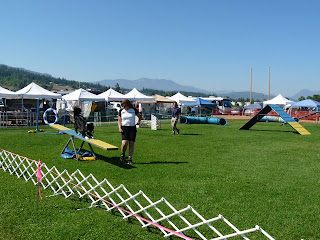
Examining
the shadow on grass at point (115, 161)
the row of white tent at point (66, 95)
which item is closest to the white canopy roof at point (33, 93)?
the row of white tent at point (66, 95)

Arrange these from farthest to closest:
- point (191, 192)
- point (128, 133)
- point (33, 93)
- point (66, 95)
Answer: point (66, 95) → point (33, 93) → point (128, 133) → point (191, 192)

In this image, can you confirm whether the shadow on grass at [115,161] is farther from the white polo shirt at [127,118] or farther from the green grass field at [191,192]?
the white polo shirt at [127,118]

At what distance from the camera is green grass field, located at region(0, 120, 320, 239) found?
4.21m

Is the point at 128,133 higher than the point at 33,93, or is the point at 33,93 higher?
the point at 33,93

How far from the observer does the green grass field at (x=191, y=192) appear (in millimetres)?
4207

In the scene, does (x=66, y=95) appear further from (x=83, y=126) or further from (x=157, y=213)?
(x=157, y=213)

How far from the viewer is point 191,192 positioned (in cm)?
583

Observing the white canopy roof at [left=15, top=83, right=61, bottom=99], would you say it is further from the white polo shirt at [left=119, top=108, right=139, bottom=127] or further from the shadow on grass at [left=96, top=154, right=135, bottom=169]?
the white polo shirt at [left=119, top=108, right=139, bottom=127]

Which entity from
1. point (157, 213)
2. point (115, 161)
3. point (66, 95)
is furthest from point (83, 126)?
point (66, 95)

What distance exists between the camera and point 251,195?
18.6 ft

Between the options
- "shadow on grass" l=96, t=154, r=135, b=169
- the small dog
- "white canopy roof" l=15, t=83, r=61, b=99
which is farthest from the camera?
"white canopy roof" l=15, t=83, r=61, b=99

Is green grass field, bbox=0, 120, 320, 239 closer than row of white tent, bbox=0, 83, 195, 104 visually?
Yes

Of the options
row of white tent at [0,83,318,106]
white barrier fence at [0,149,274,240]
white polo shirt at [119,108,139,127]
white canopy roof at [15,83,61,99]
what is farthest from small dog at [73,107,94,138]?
white canopy roof at [15,83,61,99]

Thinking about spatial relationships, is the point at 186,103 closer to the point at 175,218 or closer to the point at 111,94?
the point at 111,94
